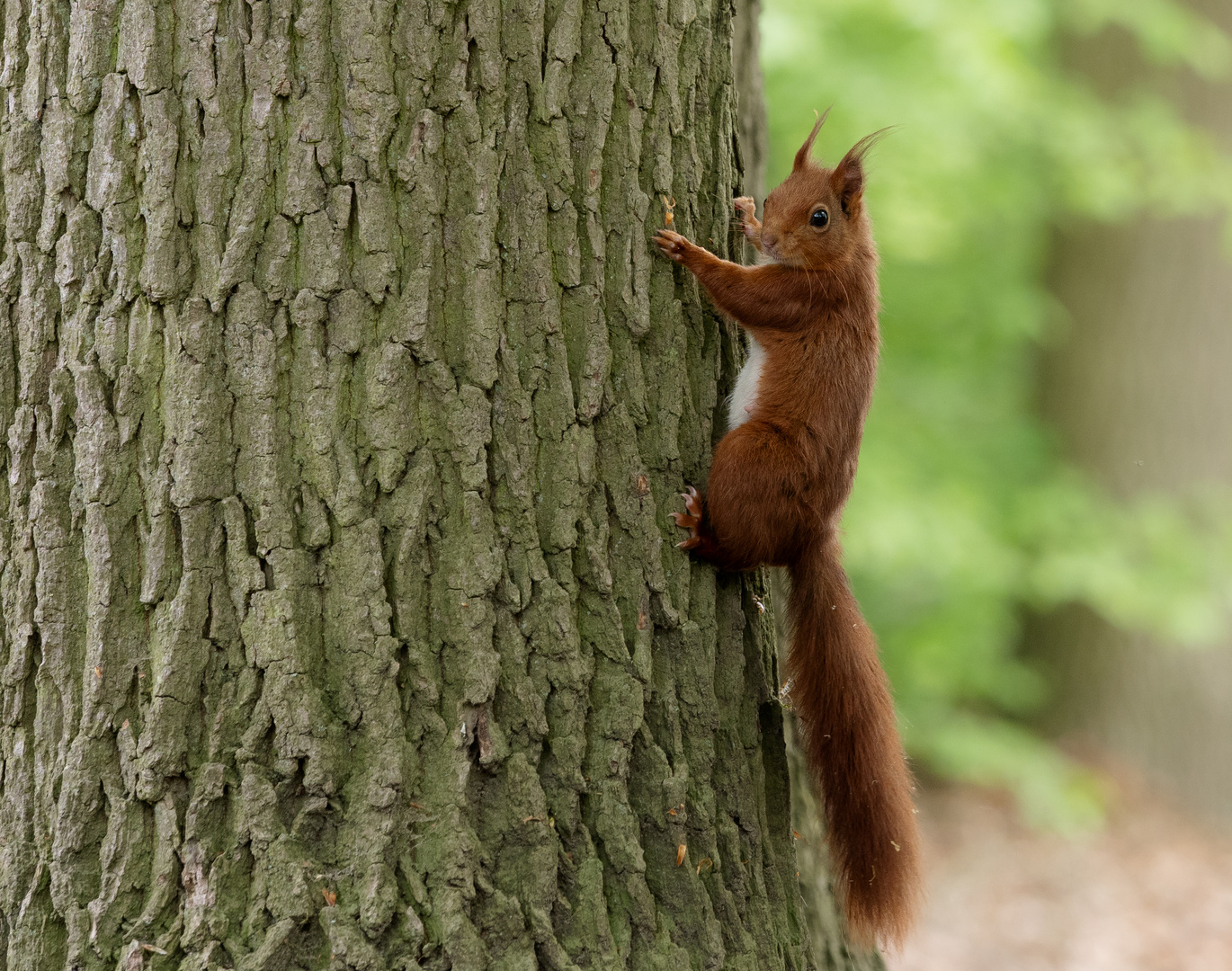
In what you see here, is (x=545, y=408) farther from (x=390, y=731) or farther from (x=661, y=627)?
(x=390, y=731)

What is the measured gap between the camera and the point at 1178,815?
7.15 meters

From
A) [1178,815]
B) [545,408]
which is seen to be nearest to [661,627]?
[545,408]

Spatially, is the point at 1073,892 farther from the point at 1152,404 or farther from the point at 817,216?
the point at 817,216

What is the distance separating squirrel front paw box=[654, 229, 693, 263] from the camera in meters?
2.01

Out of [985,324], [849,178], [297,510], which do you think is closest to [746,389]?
[849,178]

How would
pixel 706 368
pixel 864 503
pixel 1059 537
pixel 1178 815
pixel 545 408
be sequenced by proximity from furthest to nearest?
pixel 1178 815, pixel 1059 537, pixel 864 503, pixel 706 368, pixel 545 408

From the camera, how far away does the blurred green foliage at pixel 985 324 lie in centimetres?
522

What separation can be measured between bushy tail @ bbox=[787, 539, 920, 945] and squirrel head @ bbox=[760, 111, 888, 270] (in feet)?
2.29

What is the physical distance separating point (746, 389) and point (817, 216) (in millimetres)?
591

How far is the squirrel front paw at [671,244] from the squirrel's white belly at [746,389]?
0.31 meters

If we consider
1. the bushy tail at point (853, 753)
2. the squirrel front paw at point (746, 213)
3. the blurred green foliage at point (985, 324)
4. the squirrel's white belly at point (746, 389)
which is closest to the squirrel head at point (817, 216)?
the squirrel front paw at point (746, 213)

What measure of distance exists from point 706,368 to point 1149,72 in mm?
6624

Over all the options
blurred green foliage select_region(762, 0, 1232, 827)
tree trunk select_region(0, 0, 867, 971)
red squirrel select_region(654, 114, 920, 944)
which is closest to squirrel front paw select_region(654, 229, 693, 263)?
red squirrel select_region(654, 114, 920, 944)

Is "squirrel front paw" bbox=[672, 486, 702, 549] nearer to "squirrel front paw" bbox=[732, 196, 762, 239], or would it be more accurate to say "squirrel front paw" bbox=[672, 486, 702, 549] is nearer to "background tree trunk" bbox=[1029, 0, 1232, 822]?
"squirrel front paw" bbox=[732, 196, 762, 239]
